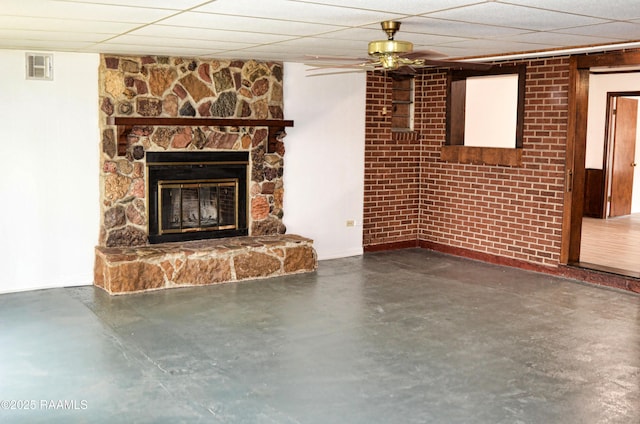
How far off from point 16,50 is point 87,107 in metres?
0.75

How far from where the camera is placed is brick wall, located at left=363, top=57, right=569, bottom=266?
6.94 meters

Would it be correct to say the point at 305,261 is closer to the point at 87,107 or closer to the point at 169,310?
the point at 169,310

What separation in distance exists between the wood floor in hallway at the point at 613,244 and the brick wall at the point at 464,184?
0.70 m

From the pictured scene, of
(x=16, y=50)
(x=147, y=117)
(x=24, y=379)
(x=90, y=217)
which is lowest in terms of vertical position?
(x=24, y=379)

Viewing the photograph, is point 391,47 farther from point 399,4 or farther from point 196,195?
point 196,195

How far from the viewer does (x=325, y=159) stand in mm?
7598

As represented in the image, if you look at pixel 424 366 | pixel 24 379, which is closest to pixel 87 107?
pixel 24 379

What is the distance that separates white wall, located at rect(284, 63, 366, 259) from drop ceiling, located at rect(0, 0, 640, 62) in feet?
4.01

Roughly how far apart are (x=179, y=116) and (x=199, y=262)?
1464 mm

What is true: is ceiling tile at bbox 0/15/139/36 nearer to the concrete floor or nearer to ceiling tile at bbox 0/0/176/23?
ceiling tile at bbox 0/0/176/23

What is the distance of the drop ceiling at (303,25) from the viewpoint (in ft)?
12.6

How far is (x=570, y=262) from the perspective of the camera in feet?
22.5

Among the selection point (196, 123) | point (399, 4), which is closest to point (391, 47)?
point (399, 4)

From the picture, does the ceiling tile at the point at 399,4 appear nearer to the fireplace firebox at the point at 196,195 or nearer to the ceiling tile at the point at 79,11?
the ceiling tile at the point at 79,11
